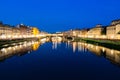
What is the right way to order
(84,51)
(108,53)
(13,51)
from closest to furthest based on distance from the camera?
1. (108,53)
2. (13,51)
3. (84,51)

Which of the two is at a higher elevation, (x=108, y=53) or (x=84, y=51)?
(x=108, y=53)

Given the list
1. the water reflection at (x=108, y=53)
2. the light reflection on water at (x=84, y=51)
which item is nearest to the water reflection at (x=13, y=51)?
the light reflection on water at (x=84, y=51)

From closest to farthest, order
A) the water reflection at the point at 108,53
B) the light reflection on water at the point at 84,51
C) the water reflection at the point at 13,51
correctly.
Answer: the water reflection at the point at 108,53 → the light reflection on water at the point at 84,51 → the water reflection at the point at 13,51

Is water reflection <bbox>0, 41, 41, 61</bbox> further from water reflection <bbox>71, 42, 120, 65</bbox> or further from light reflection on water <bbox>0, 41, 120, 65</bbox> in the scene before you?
water reflection <bbox>71, 42, 120, 65</bbox>

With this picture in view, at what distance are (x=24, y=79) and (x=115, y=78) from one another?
5.30 meters

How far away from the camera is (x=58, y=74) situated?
18.0 m

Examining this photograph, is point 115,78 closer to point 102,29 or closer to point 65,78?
point 65,78

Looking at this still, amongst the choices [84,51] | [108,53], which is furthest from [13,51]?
[108,53]

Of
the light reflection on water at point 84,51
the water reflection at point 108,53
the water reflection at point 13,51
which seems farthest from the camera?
the water reflection at point 13,51

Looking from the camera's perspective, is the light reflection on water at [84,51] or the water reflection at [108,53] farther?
the light reflection on water at [84,51]

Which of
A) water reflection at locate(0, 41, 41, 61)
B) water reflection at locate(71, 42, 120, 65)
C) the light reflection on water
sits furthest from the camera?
water reflection at locate(0, 41, 41, 61)

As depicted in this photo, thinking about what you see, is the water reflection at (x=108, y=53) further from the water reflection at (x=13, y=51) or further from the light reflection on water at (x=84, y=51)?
the water reflection at (x=13, y=51)

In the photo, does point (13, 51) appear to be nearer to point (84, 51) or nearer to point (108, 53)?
point (84, 51)

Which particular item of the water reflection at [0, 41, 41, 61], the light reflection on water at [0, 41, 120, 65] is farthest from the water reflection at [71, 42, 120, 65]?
the water reflection at [0, 41, 41, 61]
